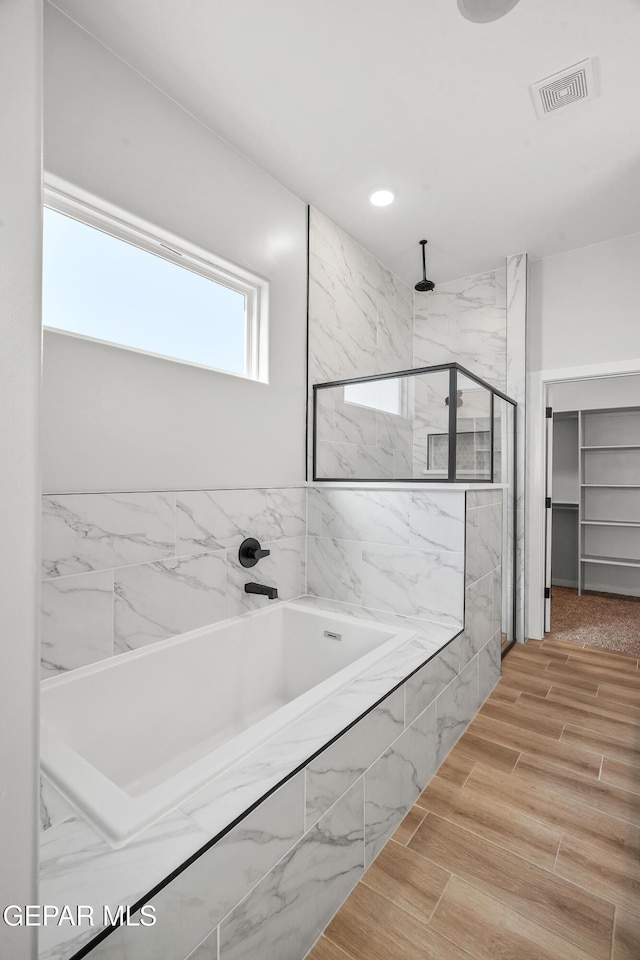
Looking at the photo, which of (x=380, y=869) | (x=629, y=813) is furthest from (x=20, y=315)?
(x=629, y=813)

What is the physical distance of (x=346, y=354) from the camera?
9.95 ft

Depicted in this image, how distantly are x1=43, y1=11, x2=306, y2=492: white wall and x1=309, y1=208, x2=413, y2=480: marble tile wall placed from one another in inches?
8.1

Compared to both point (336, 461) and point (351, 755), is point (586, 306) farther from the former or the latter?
point (351, 755)

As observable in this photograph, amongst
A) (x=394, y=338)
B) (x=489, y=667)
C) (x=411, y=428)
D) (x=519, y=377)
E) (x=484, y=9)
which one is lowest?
(x=489, y=667)

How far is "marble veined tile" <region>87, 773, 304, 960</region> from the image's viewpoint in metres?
0.76

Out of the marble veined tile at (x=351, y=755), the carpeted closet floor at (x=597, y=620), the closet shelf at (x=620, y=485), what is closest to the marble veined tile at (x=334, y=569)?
the marble veined tile at (x=351, y=755)

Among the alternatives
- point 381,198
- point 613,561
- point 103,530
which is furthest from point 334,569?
point 613,561

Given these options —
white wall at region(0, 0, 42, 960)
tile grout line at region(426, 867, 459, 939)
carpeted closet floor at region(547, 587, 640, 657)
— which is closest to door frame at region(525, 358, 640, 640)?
carpeted closet floor at region(547, 587, 640, 657)

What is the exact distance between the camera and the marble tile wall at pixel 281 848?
808 millimetres

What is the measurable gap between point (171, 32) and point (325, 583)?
2.46 meters

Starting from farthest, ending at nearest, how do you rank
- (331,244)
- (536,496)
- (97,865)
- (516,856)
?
1. (536,496)
2. (331,244)
3. (516,856)
4. (97,865)

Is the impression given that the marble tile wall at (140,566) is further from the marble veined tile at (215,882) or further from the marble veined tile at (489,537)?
the marble veined tile at (489,537)

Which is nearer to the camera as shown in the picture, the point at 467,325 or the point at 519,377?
the point at 519,377

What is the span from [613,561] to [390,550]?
3.32 metres
